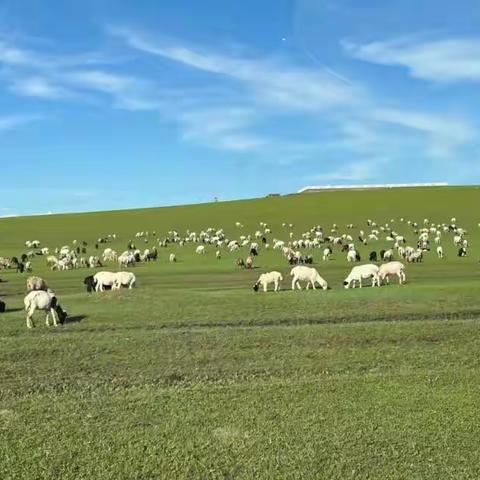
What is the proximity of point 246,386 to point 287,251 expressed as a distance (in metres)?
44.3

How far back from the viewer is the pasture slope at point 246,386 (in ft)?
41.2

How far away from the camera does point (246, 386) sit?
1784 cm

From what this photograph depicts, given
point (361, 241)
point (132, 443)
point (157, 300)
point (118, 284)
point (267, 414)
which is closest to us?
point (132, 443)

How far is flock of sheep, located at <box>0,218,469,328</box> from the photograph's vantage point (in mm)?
38375

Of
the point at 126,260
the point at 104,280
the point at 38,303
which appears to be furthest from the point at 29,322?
the point at 126,260

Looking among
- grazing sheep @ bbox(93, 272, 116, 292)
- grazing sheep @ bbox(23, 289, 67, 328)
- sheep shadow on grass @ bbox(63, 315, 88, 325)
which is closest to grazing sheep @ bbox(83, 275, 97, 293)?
grazing sheep @ bbox(93, 272, 116, 292)

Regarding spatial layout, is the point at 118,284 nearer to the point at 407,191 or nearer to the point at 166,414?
the point at 166,414

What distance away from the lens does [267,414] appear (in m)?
15.2

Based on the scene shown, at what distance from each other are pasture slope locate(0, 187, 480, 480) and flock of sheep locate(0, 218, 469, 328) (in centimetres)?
284

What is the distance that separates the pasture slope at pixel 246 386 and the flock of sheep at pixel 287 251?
2.84 meters

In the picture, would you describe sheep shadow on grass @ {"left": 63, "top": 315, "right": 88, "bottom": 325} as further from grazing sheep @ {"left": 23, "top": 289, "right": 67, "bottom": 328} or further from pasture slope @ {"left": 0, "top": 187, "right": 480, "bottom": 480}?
grazing sheep @ {"left": 23, "top": 289, "right": 67, "bottom": 328}

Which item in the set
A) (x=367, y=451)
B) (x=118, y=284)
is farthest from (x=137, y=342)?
(x=118, y=284)

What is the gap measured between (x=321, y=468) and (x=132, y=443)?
12.2 ft

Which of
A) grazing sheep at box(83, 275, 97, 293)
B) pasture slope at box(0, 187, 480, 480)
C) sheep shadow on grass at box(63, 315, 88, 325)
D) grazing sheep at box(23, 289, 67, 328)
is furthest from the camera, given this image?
grazing sheep at box(83, 275, 97, 293)
